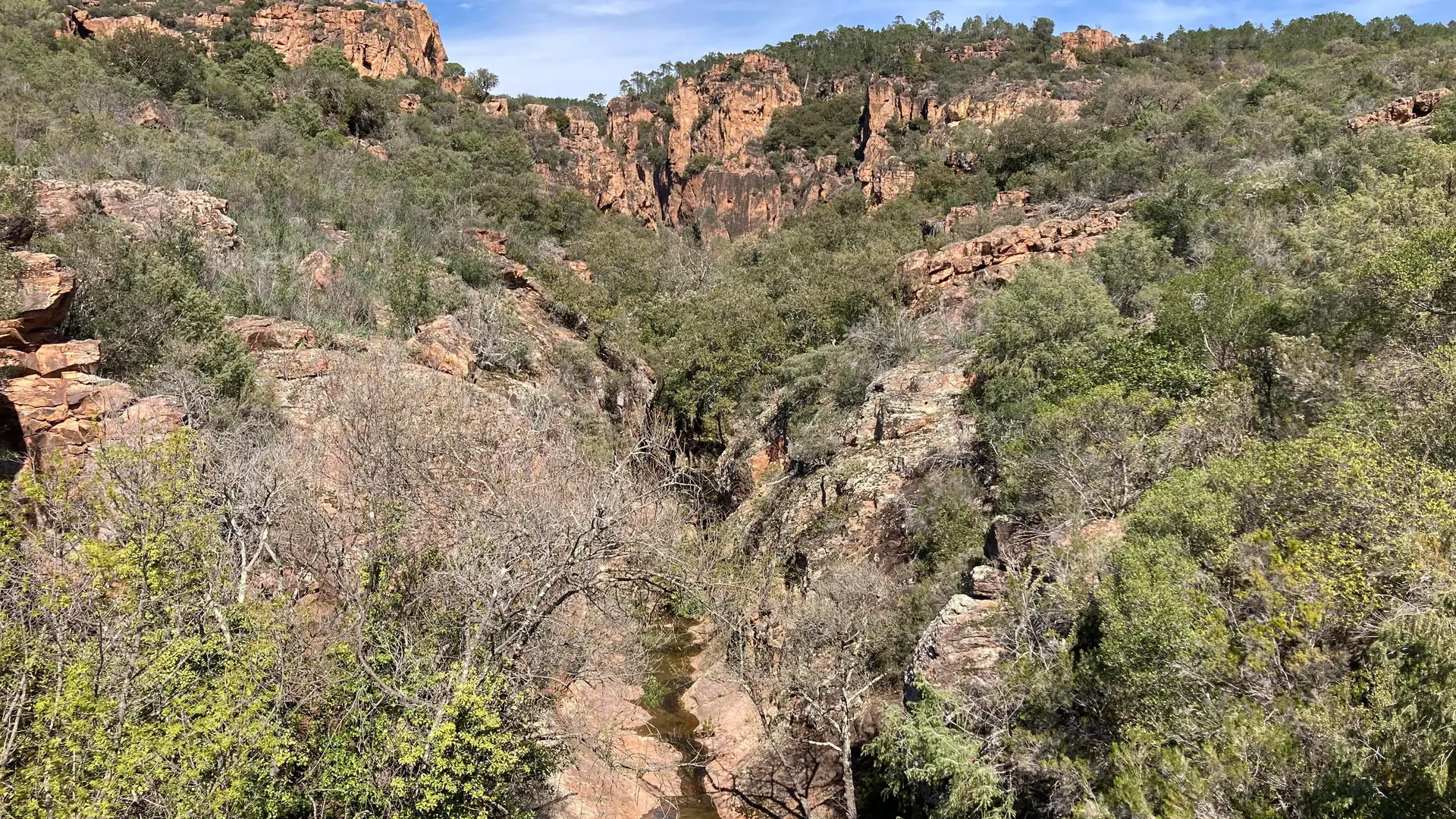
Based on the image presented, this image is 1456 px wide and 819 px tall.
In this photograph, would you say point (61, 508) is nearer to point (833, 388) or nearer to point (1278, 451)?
point (1278, 451)

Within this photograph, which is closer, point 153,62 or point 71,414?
point 71,414

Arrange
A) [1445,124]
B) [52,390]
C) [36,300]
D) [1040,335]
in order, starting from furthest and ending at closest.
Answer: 1. [1445,124]
2. [1040,335]
3. [36,300]
4. [52,390]

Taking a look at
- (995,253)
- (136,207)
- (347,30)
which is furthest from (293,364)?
(347,30)

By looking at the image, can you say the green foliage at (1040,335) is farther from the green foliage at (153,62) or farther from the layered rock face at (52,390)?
→ the green foliage at (153,62)

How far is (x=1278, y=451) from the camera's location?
983cm

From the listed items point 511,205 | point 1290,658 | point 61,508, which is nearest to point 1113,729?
point 1290,658

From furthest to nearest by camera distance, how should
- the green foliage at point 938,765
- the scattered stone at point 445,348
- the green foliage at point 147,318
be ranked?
the scattered stone at point 445,348
the green foliage at point 147,318
the green foliage at point 938,765

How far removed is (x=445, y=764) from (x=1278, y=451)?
11584mm

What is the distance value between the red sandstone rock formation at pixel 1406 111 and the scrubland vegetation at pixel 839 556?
2.09 metres

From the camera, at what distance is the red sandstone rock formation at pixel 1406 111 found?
31734 millimetres

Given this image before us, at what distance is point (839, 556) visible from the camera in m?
22.0

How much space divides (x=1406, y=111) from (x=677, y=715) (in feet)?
131

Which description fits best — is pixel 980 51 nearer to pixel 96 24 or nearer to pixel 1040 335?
pixel 1040 335

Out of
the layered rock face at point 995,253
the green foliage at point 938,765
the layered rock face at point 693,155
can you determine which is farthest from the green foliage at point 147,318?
the layered rock face at point 693,155
